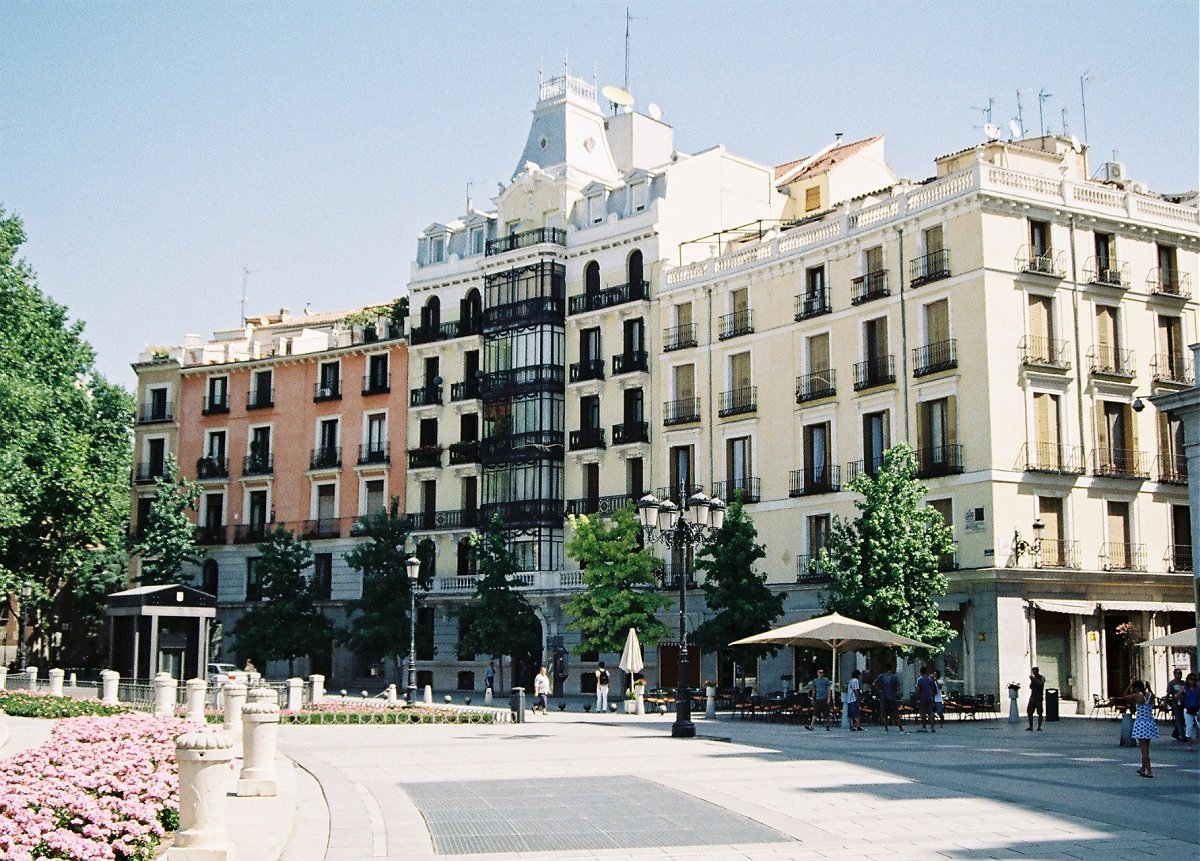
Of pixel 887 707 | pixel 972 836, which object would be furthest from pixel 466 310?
pixel 972 836

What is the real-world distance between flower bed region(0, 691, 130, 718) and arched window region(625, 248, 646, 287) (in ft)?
84.2

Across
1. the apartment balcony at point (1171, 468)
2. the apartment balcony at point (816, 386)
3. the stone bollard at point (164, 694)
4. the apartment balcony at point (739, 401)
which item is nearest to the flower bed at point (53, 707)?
the stone bollard at point (164, 694)

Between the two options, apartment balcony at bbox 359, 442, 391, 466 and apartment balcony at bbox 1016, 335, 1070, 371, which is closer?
apartment balcony at bbox 1016, 335, 1070, 371

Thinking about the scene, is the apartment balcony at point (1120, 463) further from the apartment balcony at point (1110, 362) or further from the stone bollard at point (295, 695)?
the stone bollard at point (295, 695)

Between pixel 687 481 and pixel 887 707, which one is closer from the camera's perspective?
pixel 887 707

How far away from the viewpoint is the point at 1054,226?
41.5m

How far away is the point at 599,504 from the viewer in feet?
172

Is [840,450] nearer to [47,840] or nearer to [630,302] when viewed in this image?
[630,302]

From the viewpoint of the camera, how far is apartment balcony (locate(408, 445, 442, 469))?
57656 millimetres

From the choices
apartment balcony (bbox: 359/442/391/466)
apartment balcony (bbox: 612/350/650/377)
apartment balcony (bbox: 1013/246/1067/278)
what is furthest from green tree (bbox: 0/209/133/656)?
apartment balcony (bbox: 1013/246/1067/278)

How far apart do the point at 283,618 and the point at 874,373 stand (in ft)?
87.0

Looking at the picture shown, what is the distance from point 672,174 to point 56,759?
41.0 meters

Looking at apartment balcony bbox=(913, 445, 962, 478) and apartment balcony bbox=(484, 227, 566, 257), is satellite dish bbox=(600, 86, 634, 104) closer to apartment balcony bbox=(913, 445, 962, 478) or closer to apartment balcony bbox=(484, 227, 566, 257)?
apartment balcony bbox=(484, 227, 566, 257)

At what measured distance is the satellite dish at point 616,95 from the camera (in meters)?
58.9
